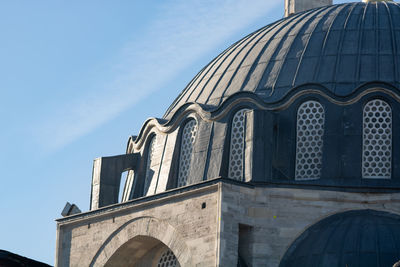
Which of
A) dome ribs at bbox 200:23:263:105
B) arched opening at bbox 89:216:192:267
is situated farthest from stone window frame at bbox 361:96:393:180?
arched opening at bbox 89:216:192:267

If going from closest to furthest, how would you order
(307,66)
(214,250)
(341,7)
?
(214,250)
(307,66)
(341,7)

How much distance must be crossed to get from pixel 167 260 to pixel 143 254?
0.82m

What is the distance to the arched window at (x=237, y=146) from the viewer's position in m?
34.9

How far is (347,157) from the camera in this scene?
34375 mm

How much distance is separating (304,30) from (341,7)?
2.31 m

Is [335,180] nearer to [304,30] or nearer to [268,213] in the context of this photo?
[268,213]

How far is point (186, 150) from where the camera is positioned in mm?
36750

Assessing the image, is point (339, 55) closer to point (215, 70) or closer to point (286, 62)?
point (286, 62)

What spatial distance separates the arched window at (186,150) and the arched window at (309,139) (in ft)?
10.8

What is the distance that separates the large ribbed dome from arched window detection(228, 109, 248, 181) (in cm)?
103

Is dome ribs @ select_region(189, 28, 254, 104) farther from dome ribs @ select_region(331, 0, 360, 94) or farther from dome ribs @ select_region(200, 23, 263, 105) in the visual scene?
dome ribs @ select_region(331, 0, 360, 94)

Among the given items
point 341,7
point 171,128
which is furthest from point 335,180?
point 341,7

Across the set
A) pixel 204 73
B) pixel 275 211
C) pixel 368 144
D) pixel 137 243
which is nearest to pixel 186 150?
pixel 137 243

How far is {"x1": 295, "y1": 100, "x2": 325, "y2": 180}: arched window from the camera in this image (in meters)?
34.7
